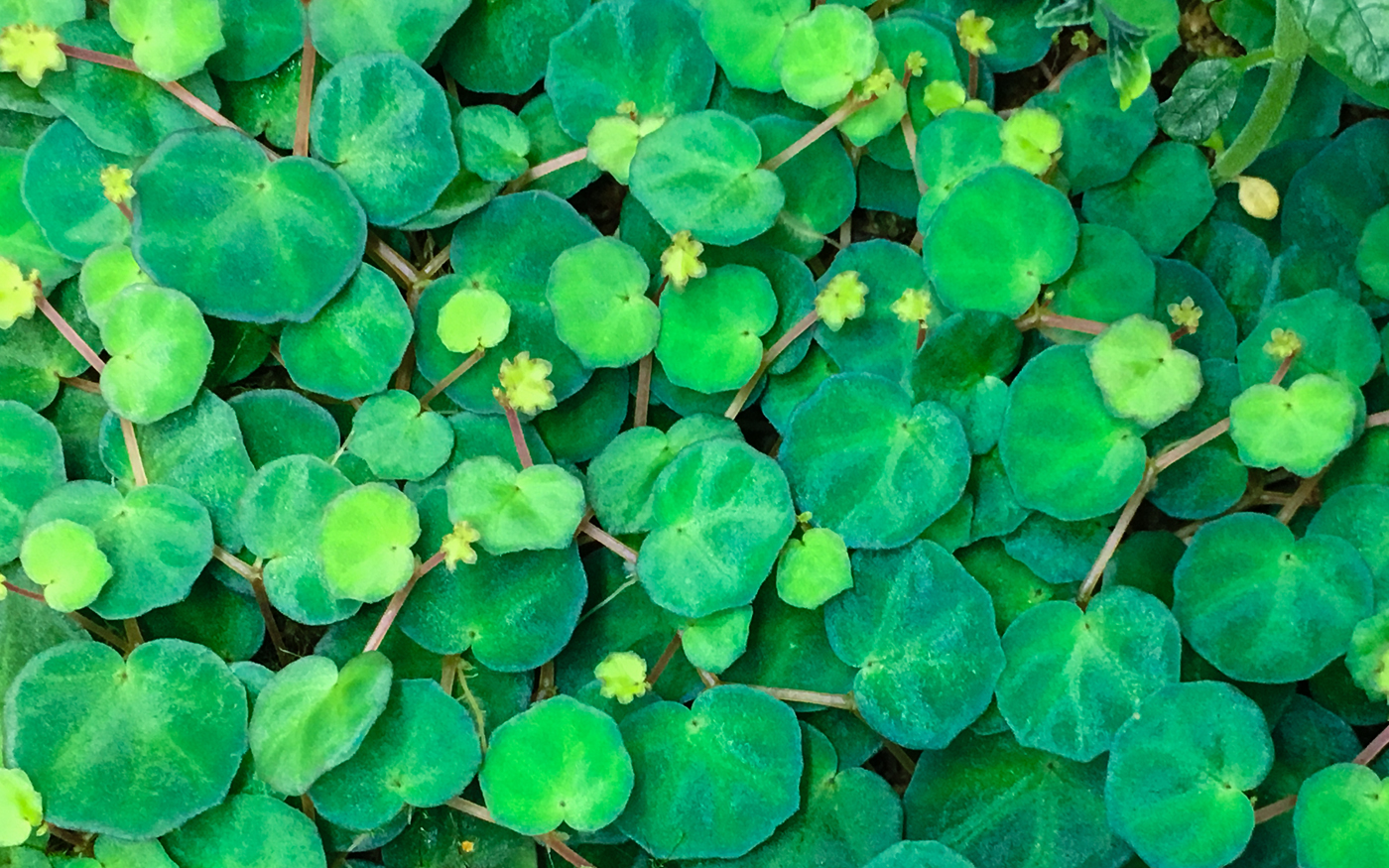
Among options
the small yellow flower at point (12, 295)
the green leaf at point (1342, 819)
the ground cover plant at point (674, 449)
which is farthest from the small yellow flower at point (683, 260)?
the green leaf at point (1342, 819)

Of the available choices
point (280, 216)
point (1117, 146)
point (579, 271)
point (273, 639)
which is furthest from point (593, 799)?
point (1117, 146)

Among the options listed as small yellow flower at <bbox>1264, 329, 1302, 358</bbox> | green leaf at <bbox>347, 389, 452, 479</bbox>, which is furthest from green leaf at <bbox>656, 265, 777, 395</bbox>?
small yellow flower at <bbox>1264, 329, 1302, 358</bbox>

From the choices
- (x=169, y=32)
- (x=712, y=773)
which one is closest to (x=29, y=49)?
(x=169, y=32)

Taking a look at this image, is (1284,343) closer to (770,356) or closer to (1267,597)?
(1267,597)

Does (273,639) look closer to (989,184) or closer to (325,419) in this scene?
(325,419)

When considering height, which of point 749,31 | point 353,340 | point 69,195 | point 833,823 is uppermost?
point 749,31

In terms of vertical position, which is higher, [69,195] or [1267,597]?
[69,195]

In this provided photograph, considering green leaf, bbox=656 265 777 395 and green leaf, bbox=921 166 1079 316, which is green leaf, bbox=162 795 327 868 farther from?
green leaf, bbox=921 166 1079 316
